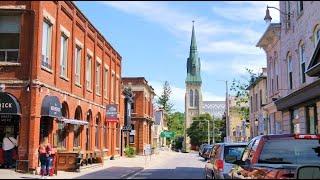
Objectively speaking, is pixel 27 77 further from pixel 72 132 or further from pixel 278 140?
pixel 278 140

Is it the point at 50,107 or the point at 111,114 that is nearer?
the point at 50,107

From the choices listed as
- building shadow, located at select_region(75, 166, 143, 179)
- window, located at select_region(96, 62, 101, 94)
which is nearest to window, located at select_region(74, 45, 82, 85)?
window, located at select_region(96, 62, 101, 94)

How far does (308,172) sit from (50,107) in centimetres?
1754

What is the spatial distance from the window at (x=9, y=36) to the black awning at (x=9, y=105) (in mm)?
2192

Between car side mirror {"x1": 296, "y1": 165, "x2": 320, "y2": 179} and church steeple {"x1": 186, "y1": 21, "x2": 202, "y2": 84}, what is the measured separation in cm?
14356

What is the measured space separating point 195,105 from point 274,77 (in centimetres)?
11365

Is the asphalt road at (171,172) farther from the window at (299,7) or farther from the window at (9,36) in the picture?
the window at (299,7)

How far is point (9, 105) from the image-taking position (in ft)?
78.2

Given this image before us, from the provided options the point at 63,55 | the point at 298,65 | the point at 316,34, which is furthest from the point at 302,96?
the point at 63,55

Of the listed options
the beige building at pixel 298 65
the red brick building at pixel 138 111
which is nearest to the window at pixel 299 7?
the beige building at pixel 298 65

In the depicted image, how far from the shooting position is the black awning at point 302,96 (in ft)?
75.4

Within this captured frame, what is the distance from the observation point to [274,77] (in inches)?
1516

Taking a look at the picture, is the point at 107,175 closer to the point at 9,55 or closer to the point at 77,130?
the point at 9,55

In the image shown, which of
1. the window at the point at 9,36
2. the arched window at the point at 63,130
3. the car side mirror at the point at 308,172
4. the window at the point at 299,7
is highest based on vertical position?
the window at the point at 299,7
